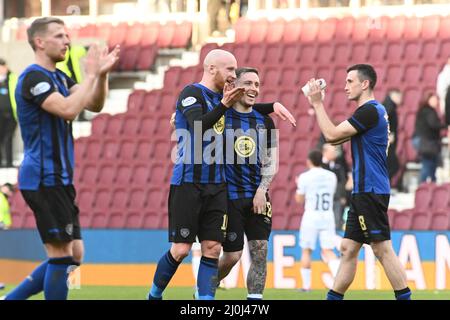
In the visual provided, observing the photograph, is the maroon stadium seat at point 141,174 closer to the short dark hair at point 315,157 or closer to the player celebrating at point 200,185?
the short dark hair at point 315,157

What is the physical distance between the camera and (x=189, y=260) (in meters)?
15.8

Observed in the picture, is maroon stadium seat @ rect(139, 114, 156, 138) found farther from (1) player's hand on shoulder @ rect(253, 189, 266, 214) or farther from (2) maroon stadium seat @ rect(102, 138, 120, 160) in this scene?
(1) player's hand on shoulder @ rect(253, 189, 266, 214)

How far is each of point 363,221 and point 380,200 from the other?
0.23 m

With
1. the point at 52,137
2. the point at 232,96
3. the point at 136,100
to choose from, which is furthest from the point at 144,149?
the point at 52,137

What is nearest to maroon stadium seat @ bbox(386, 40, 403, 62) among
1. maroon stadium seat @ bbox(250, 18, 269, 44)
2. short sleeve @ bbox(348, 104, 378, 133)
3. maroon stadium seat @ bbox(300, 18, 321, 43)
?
maroon stadium seat @ bbox(300, 18, 321, 43)

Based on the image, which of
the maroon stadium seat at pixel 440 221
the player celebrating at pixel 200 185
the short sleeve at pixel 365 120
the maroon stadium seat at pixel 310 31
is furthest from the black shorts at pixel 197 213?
the maroon stadium seat at pixel 310 31

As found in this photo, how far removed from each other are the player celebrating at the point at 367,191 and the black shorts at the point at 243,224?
0.69 m

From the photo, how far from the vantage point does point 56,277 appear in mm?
7926

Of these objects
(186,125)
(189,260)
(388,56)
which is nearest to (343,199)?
(189,260)

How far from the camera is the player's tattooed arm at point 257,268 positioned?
9633 mm

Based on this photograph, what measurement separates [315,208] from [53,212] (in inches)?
285

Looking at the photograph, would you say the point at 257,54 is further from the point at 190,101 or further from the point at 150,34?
the point at 190,101

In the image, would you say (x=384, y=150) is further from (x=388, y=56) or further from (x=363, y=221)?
(x=388, y=56)

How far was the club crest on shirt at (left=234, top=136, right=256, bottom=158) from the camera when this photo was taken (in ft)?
32.0
